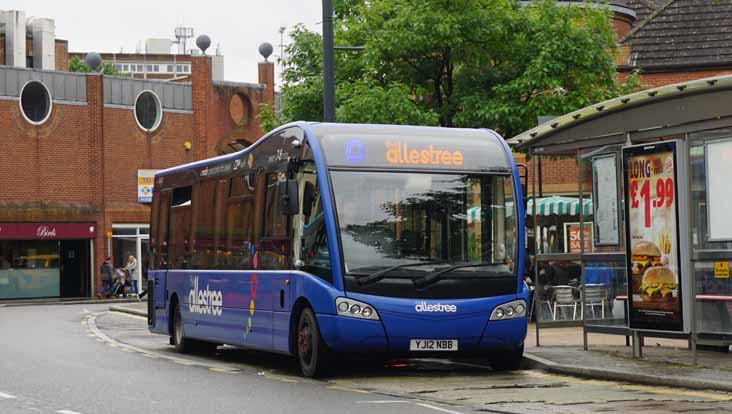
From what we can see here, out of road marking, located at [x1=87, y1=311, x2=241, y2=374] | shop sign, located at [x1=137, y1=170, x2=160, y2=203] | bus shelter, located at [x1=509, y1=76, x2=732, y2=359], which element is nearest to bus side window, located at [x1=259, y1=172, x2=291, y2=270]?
road marking, located at [x1=87, y1=311, x2=241, y2=374]

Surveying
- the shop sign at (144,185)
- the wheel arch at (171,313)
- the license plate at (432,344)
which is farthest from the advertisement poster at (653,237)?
the shop sign at (144,185)

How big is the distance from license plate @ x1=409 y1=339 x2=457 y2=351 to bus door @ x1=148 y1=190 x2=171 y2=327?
764 centimetres

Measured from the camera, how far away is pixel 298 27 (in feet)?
98.6

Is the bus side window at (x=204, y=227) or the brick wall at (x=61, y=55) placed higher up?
the brick wall at (x=61, y=55)

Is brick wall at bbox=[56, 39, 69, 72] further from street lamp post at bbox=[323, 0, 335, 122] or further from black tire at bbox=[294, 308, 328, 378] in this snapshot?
black tire at bbox=[294, 308, 328, 378]

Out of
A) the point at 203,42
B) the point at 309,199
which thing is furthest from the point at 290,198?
the point at 203,42

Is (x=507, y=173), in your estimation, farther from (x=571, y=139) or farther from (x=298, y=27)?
(x=298, y=27)

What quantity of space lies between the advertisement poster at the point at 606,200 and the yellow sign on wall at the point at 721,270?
209 cm

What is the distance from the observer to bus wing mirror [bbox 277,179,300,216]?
15.8m

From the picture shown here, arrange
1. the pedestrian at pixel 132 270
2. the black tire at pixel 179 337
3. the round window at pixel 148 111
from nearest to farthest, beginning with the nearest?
the black tire at pixel 179 337
the pedestrian at pixel 132 270
the round window at pixel 148 111

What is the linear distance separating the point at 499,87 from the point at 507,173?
404 inches

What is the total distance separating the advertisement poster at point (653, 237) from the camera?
1559cm

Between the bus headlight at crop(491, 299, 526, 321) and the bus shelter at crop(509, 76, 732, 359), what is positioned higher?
the bus shelter at crop(509, 76, 732, 359)

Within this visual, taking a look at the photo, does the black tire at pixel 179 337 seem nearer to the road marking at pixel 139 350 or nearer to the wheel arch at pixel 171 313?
the wheel arch at pixel 171 313
